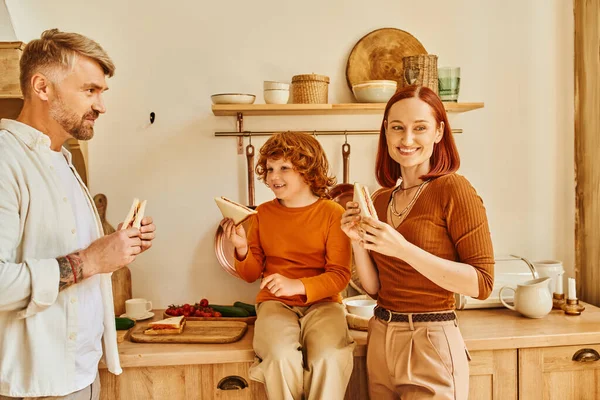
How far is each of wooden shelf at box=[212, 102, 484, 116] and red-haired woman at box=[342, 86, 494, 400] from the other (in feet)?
1.91

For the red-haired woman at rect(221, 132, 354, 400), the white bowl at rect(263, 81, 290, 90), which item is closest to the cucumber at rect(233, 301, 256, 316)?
the red-haired woman at rect(221, 132, 354, 400)

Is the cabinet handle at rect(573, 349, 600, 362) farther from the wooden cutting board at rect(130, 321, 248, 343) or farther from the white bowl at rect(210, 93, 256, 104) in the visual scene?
the white bowl at rect(210, 93, 256, 104)

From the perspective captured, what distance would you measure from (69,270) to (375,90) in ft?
4.58

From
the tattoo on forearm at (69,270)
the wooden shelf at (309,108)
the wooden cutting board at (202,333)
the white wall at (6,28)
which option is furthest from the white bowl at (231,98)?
the tattoo on forearm at (69,270)

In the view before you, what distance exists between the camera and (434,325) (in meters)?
1.66

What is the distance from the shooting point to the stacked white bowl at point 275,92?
236 cm

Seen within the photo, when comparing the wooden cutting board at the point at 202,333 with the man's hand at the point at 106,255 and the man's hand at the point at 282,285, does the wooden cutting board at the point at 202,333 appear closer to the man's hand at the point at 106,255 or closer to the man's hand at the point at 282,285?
the man's hand at the point at 282,285

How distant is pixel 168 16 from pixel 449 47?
1.24 m

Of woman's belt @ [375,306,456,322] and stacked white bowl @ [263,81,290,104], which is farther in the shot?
stacked white bowl @ [263,81,290,104]

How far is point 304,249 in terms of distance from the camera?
6.70 feet

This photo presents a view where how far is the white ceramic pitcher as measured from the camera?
226 cm

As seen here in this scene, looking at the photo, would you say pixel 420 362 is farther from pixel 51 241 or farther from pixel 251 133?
pixel 251 133

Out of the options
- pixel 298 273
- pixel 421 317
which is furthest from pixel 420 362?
pixel 298 273

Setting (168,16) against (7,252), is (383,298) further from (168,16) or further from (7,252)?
(168,16)
